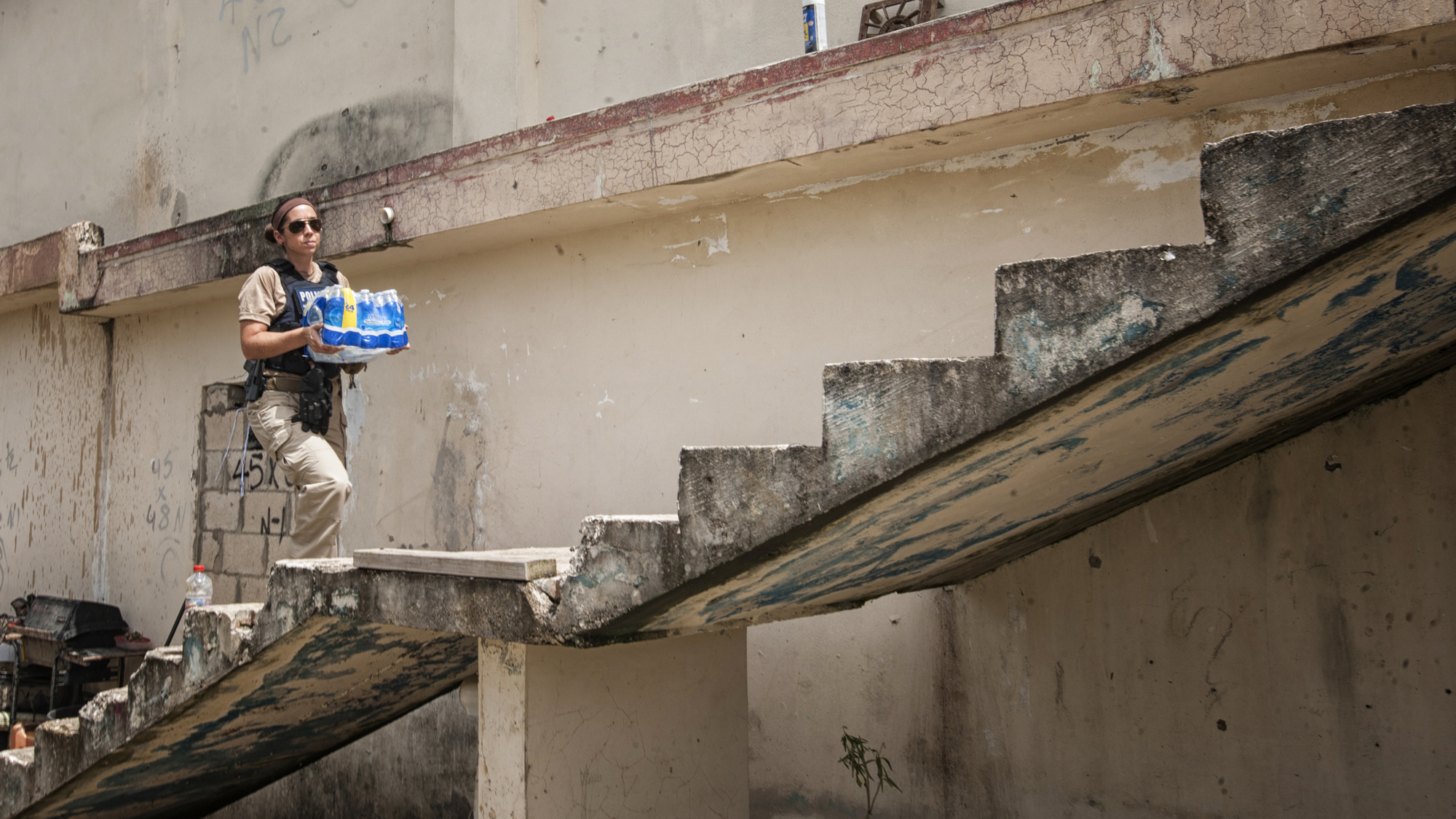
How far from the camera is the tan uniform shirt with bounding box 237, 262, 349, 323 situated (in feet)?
12.4

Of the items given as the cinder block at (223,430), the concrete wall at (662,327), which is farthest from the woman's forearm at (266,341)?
the cinder block at (223,430)

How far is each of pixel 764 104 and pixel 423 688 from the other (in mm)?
2631

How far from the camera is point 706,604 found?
2.49 m

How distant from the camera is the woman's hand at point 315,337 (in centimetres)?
359

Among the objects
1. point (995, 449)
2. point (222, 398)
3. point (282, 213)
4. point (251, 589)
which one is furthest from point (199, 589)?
point (995, 449)

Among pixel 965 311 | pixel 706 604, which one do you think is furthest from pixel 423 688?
pixel 965 311

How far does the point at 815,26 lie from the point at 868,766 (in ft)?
9.46

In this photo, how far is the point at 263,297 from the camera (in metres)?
3.81

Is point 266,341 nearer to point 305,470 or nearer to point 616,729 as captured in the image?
point 305,470

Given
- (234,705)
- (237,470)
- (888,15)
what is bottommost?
(234,705)

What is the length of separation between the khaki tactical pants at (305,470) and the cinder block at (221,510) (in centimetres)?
215

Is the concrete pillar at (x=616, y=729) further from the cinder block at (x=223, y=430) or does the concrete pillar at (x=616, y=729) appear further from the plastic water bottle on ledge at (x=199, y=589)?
the cinder block at (x=223, y=430)

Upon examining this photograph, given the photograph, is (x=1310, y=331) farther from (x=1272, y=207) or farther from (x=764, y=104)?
(x=764, y=104)

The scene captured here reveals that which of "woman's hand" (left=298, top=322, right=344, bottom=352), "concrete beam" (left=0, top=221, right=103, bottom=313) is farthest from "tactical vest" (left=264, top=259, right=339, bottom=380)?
"concrete beam" (left=0, top=221, right=103, bottom=313)
